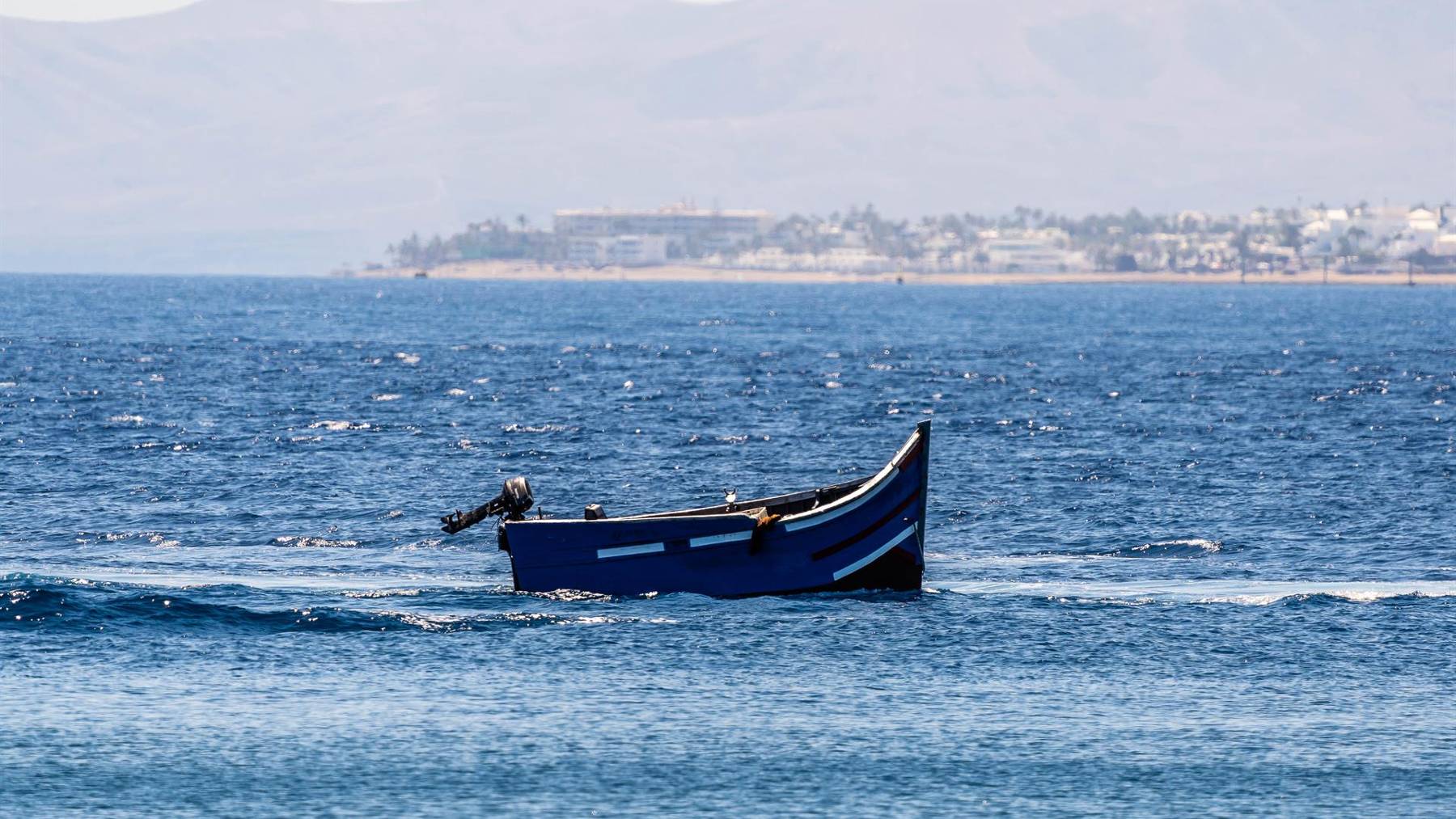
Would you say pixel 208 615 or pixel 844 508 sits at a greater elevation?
pixel 844 508

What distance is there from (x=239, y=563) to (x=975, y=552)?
56.1 feet

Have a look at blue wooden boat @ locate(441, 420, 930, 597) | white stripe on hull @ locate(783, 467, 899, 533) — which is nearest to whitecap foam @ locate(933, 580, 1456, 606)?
blue wooden boat @ locate(441, 420, 930, 597)

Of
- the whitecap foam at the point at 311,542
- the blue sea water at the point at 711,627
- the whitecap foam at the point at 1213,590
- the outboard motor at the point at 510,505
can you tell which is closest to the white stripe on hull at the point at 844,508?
the blue sea water at the point at 711,627

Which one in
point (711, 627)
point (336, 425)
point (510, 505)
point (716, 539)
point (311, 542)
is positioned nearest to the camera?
point (711, 627)

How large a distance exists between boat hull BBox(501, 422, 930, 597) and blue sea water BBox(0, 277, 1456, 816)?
1.75 ft

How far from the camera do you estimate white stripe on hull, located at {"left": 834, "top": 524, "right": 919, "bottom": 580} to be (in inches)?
1601

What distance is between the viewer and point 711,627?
37.4 m

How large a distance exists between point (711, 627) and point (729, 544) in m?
2.92

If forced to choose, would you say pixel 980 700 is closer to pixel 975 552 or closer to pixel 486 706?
pixel 486 706

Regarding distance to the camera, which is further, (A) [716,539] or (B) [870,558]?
A: (B) [870,558]

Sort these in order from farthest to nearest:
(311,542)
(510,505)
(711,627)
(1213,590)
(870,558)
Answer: (311,542)
(1213,590)
(510,505)
(870,558)
(711,627)

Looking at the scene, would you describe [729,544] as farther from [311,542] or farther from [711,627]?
[311,542]

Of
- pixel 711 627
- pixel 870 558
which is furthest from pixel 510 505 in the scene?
pixel 870 558

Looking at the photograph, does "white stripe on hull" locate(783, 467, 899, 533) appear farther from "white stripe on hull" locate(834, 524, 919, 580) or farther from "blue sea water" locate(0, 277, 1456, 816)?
"blue sea water" locate(0, 277, 1456, 816)
